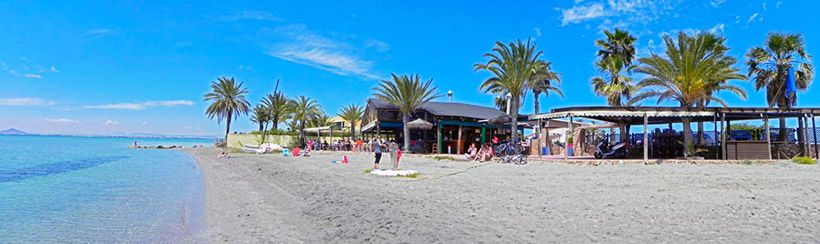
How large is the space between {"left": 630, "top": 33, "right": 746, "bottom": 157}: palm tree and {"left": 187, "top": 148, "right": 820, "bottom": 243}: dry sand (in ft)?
18.4

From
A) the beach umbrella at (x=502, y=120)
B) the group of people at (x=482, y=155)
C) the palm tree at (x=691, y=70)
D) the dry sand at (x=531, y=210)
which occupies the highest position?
the palm tree at (x=691, y=70)

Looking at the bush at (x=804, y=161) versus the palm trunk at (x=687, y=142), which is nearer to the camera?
the bush at (x=804, y=161)

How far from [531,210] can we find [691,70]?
13.4m

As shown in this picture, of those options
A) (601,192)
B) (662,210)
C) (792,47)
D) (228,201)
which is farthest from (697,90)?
(228,201)

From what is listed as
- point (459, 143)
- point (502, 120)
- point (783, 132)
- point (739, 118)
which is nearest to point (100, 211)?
point (502, 120)

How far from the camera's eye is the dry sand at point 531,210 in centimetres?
576

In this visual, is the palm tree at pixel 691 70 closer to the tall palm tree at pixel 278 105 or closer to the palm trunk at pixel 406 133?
the palm trunk at pixel 406 133

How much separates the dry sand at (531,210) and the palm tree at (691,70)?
5.62m

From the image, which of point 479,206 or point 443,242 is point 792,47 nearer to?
point 479,206

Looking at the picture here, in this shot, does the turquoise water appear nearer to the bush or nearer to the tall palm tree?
the bush

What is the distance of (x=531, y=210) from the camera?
731cm

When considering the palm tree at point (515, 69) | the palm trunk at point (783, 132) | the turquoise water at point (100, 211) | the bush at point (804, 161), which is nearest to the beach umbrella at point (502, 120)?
the palm tree at point (515, 69)

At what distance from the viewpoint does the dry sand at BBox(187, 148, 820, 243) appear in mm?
5762

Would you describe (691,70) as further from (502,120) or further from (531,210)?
(531,210)
